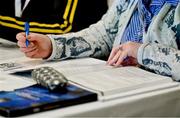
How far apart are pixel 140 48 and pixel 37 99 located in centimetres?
45

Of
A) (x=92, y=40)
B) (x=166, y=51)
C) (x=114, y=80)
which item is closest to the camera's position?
(x=114, y=80)

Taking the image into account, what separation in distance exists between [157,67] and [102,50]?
0.40m

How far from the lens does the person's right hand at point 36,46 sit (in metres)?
1.32

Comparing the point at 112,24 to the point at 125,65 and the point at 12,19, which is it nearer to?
the point at 125,65

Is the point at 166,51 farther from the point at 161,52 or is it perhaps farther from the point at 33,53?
the point at 33,53

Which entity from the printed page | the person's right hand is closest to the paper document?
the printed page

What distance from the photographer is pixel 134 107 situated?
884 mm

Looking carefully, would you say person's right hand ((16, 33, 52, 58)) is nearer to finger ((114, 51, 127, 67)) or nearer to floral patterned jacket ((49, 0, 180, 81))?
floral patterned jacket ((49, 0, 180, 81))

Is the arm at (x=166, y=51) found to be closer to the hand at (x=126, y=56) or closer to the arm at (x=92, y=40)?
the hand at (x=126, y=56)

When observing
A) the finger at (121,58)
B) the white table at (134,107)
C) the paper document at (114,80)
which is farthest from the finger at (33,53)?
the white table at (134,107)

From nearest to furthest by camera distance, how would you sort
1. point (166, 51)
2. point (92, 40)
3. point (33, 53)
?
point (166, 51), point (33, 53), point (92, 40)

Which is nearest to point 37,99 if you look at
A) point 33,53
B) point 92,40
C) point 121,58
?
point 121,58

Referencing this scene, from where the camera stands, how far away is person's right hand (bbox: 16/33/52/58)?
1315 millimetres

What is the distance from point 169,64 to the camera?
3.67 ft
